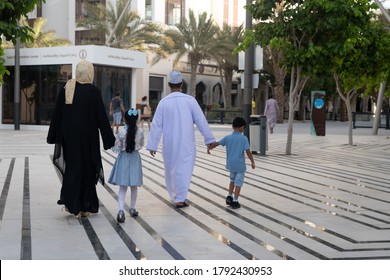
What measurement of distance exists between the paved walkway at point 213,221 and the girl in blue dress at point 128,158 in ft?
1.45

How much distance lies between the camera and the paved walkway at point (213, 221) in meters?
6.10

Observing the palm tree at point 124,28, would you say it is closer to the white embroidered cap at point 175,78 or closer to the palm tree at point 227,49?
the palm tree at point 227,49

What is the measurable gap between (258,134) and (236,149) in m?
8.92

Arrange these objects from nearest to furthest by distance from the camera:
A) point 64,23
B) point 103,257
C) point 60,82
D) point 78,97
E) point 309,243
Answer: point 103,257
point 309,243
point 78,97
point 60,82
point 64,23

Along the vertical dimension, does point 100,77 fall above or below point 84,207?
above

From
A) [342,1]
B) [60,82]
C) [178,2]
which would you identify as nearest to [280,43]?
[342,1]

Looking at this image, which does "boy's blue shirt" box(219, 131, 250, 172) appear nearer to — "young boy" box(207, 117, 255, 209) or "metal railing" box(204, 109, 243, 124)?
"young boy" box(207, 117, 255, 209)

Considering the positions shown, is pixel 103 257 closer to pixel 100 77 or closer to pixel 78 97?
pixel 78 97

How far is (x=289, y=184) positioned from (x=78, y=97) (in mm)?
4915

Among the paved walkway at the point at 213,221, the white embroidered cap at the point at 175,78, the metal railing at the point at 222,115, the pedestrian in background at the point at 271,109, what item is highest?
the white embroidered cap at the point at 175,78

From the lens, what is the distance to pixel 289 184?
11.4 m

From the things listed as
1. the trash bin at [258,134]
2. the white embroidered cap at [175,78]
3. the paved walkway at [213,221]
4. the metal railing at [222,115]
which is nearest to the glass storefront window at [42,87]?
the metal railing at [222,115]

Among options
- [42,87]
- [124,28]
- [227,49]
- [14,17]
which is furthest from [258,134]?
[227,49]

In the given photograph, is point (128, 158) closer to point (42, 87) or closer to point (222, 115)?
point (42, 87)
